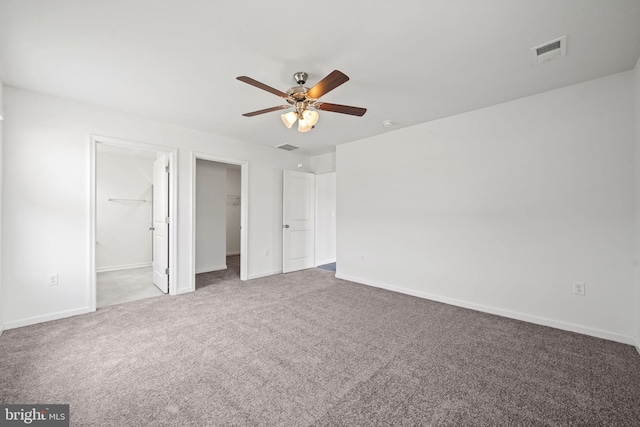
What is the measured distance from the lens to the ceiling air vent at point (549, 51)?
80.3 inches

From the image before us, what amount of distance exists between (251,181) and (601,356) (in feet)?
15.9

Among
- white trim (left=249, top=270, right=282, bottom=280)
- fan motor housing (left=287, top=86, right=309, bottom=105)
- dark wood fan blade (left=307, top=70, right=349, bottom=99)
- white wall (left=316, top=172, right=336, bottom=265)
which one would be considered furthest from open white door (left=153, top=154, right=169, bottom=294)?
white wall (left=316, top=172, right=336, bottom=265)

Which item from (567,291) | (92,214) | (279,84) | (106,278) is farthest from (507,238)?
(106,278)

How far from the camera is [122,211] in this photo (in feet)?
18.5

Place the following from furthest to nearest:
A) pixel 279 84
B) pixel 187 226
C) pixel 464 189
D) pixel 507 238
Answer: pixel 187 226 < pixel 464 189 < pixel 507 238 < pixel 279 84

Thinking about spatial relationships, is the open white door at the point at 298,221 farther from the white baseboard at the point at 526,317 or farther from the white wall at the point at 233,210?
the white wall at the point at 233,210

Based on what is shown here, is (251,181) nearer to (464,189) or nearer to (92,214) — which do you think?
(92,214)

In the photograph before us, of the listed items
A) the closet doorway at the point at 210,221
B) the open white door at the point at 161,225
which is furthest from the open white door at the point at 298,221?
the open white door at the point at 161,225

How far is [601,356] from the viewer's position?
86.8 inches

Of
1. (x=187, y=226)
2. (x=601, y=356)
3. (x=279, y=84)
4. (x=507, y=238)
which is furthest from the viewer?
(x=187, y=226)

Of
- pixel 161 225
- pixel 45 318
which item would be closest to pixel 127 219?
pixel 161 225

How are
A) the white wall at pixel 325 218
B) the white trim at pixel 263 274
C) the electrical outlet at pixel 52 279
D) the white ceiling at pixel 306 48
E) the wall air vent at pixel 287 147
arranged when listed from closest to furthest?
1. the white ceiling at pixel 306 48
2. the electrical outlet at pixel 52 279
3. the white trim at pixel 263 274
4. the wall air vent at pixel 287 147
5. the white wall at pixel 325 218

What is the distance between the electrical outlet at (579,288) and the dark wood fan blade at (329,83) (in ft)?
10.0

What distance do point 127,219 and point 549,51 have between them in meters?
7.16
